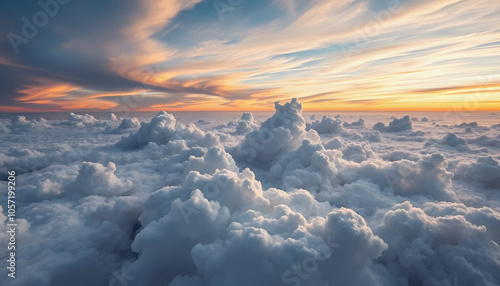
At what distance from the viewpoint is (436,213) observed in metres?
13.1

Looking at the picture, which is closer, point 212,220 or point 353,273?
point 353,273

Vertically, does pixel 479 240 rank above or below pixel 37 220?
above

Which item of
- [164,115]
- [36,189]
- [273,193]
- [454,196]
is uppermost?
[164,115]

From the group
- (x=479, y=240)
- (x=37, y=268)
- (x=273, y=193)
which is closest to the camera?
(x=479, y=240)

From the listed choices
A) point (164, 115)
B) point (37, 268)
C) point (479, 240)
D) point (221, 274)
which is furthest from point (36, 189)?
point (164, 115)

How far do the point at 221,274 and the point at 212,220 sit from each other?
264 centimetres

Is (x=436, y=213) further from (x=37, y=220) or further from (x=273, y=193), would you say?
(x=37, y=220)

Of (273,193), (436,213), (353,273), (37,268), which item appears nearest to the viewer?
(353,273)

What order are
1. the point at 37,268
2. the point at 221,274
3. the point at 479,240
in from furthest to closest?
the point at 37,268, the point at 479,240, the point at 221,274

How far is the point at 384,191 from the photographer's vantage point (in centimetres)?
1972

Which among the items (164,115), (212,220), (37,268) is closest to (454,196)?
(212,220)

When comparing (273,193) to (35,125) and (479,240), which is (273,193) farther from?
(35,125)

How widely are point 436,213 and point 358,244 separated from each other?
9.73 metres

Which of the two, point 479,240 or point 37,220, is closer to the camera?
point 479,240
